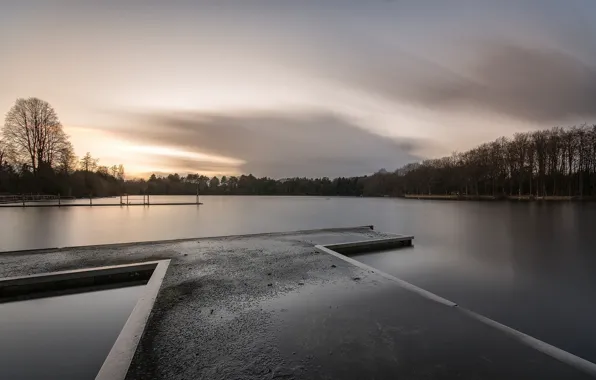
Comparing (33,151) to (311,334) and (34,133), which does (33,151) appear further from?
(311,334)

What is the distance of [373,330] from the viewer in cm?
287

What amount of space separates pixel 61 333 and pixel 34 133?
3720cm

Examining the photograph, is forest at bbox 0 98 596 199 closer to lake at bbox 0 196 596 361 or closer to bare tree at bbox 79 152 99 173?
bare tree at bbox 79 152 99 173

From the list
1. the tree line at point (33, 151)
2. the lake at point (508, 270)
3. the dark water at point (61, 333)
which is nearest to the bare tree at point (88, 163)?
the tree line at point (33, 151)

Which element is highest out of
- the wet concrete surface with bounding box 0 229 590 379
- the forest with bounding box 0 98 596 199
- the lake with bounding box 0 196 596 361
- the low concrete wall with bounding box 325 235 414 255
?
the forest with bounding box 0 98 596 199

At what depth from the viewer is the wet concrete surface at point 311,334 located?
218 centimetres

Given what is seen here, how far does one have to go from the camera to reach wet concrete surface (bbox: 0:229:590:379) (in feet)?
7.15

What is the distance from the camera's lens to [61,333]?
3.37 metres

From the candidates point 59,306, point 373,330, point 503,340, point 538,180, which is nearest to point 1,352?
point 59,306

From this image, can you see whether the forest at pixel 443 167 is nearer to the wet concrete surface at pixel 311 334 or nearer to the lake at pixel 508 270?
the lake at pixel 508 270

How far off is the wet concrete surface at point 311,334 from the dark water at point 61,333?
0.66 meters

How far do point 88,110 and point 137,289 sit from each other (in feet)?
54.5

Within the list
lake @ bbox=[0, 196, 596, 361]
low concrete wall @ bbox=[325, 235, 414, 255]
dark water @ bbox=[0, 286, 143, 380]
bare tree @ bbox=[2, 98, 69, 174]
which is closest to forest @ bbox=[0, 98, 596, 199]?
bare tree @ bbox=[2, 98, 69, 174]

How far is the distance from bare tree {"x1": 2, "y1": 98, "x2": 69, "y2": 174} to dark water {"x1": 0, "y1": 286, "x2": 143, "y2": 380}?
3516 centimetres
